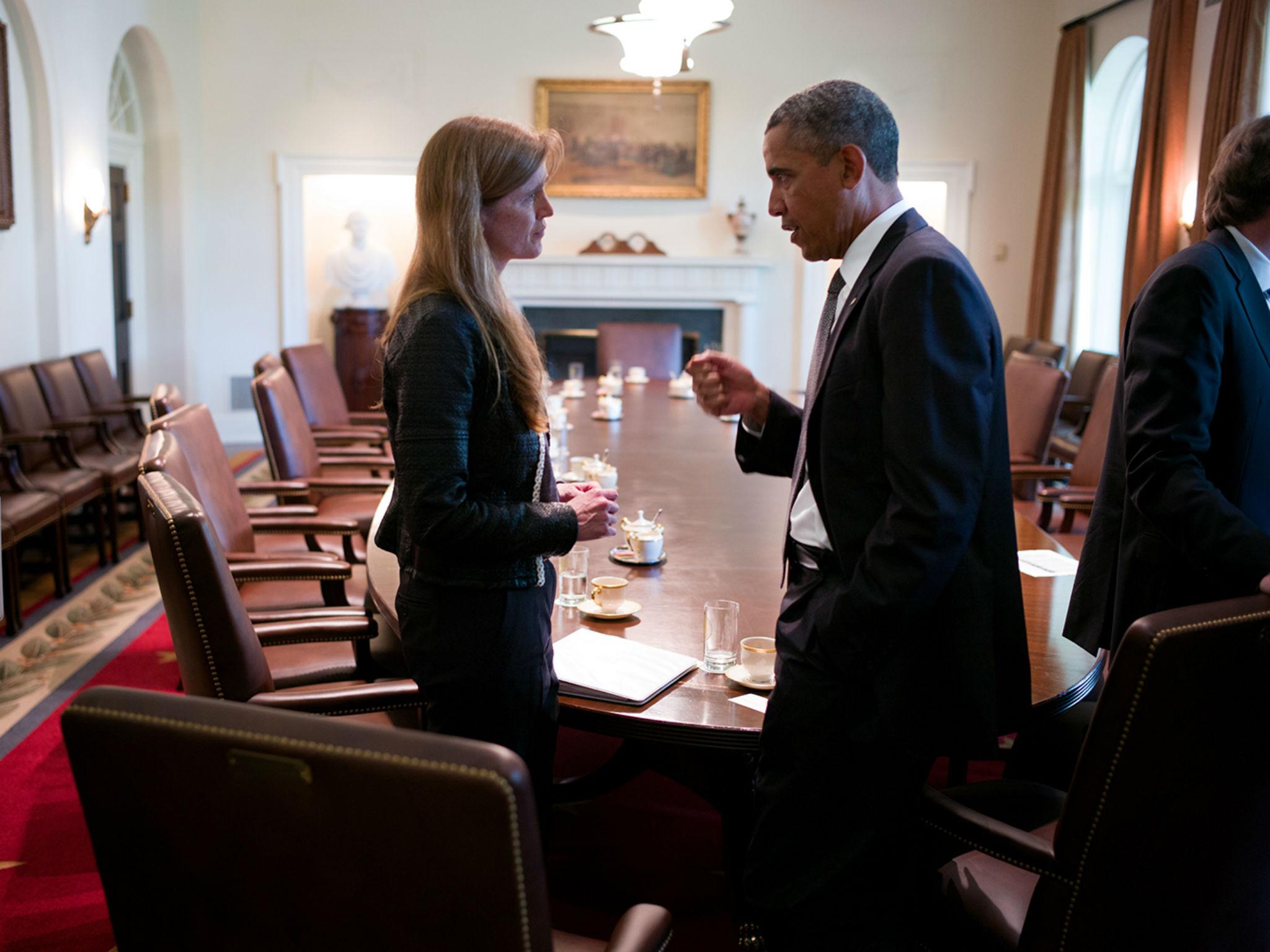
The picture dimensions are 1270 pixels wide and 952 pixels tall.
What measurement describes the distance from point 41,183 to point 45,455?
1.69 meters

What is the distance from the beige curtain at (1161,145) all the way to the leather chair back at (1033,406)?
2.40 meters

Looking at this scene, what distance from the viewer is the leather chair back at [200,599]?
1695mm

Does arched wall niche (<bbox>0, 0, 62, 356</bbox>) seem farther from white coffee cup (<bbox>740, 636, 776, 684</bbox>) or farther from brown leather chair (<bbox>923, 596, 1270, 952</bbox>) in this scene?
brown leather chair (<bbox>923, 596, 1270, 952</bbox>)

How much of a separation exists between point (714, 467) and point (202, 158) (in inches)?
246

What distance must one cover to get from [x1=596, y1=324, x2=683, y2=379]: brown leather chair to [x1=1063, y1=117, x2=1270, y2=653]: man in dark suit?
15.7 ft

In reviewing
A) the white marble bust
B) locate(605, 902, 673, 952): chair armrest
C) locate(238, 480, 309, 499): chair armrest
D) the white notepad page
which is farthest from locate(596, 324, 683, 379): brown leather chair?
locate(605, 902, 673, 952): chair armrest

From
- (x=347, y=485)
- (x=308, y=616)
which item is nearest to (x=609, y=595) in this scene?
(x=308, y=616)

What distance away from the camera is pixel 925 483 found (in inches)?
54.1

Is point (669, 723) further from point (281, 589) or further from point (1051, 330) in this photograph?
point (1051, 330)

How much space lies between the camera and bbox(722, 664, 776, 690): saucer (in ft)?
5.82

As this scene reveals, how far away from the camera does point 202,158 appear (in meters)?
8.30

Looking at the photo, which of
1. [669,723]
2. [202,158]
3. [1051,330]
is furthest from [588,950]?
[202,158]

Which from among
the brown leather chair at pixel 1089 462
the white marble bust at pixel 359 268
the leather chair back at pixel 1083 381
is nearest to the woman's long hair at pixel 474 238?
the brown leather chair at pixel 1089 462

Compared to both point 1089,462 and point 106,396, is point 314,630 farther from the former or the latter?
point 106,396
